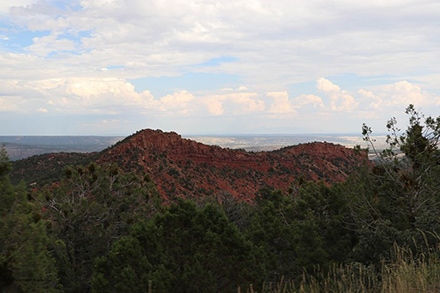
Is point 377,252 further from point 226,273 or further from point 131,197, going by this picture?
point 131,197

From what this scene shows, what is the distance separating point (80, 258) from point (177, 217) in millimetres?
6375

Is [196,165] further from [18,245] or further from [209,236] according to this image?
[18,245]

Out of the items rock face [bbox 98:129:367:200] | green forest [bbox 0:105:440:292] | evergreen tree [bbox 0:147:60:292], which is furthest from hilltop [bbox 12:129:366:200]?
evergreen tree [bbox 0:147:60:292]

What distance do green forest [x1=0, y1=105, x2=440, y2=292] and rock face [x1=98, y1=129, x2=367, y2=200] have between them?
99.0ft

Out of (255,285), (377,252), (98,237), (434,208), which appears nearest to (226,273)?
(255,285)

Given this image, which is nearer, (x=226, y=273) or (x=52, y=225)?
(x=226, y=273)

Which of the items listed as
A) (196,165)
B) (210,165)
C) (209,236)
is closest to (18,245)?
(209,236)

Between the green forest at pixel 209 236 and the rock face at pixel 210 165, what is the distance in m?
30.2

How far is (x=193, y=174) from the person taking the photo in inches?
2707

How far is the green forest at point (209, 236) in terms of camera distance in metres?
9.37

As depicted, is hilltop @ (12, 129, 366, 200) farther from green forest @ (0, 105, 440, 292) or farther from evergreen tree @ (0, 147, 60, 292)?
evergreen tree @ (0, 147, 60, 292)

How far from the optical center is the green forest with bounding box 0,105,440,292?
9367mm

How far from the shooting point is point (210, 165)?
77.9m

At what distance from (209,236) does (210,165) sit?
211 ft
